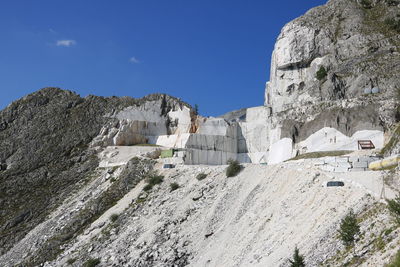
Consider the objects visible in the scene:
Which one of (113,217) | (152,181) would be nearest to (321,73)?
(152,181)

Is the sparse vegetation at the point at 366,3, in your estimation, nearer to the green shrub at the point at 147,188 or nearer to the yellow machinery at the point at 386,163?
the green shrub at the point at 147,188

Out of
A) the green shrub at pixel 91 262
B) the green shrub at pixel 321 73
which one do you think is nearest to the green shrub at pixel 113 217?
the green shrub at pixel 91 262

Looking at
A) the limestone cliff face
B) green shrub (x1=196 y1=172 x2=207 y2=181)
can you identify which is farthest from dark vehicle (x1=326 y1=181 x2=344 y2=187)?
the limestone cliff face

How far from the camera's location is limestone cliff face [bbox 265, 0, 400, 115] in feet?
182

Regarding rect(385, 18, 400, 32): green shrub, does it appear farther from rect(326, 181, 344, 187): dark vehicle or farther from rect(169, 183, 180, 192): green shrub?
rect(326, 181, 344, 187): dark vehicle

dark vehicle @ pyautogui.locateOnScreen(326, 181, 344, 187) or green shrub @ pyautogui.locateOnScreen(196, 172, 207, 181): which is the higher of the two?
green shrub @ pyautogui.locateOnScreen(196, 172, 207, 181)

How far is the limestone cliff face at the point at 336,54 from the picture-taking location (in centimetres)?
5556

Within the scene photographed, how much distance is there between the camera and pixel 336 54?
62.9 metres

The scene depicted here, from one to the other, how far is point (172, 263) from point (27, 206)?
81.7 feet

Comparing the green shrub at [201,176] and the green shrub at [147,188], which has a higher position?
the green shrub at [201,176]

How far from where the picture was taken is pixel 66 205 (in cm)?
4912

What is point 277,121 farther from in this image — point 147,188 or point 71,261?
point 71,261

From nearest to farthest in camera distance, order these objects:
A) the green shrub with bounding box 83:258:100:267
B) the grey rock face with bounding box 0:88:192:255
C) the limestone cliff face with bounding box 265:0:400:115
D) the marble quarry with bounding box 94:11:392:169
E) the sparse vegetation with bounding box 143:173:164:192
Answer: the green shrub with bounding box 83:258:100:267
the sparse vegetation with bounding box 143:173:164:192
the grey rock face with bounding box 0:88:192:255
the marble quarry with bounding box 94:11:392:169
the limestone cliff face with bounding box 265:0:400:115

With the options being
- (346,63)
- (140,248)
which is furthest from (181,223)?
(346,63)
